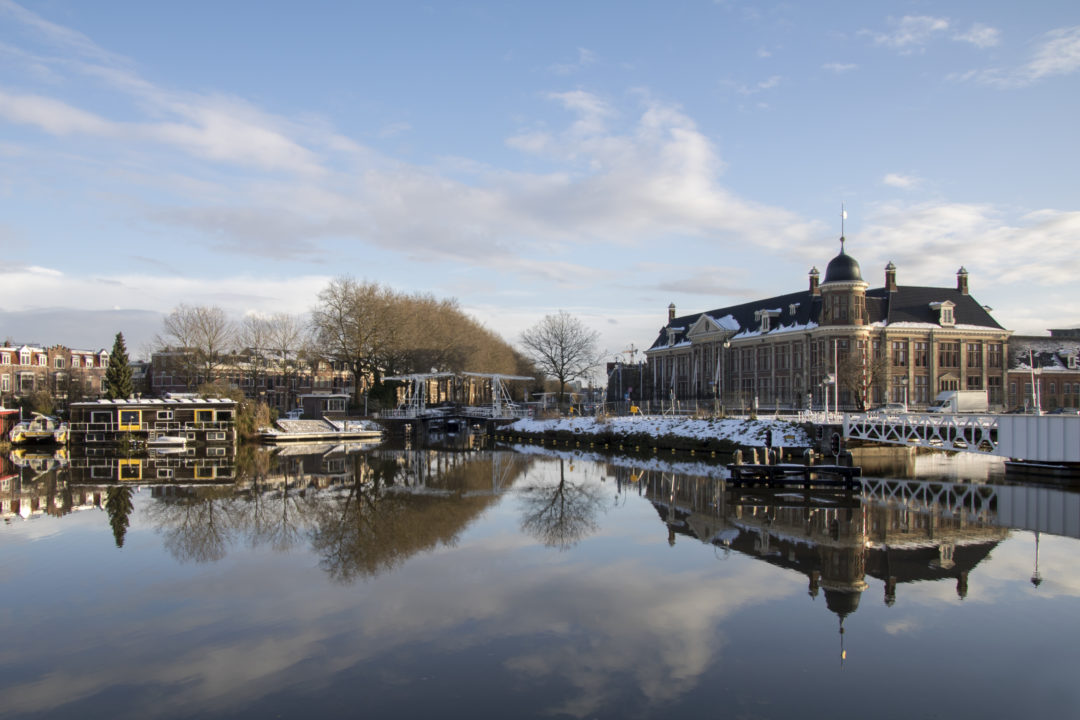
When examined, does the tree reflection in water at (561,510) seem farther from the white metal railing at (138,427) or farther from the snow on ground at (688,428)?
the white metal railing at (138,427)

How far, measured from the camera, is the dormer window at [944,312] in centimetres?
5681

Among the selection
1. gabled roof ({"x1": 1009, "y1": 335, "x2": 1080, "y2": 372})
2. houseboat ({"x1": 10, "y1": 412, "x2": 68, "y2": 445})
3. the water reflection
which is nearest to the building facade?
gabled roof ({"x1": 1009, "y1": 335, "x2": 1080, "y2": 372})

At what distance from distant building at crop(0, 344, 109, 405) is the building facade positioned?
5212 cm

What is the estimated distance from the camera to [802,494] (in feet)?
74.3

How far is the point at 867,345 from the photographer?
54906mm

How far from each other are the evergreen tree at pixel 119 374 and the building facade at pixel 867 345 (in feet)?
136

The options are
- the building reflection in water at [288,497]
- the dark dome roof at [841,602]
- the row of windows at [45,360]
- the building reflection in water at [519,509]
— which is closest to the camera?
the dark dome roof at [841,602]

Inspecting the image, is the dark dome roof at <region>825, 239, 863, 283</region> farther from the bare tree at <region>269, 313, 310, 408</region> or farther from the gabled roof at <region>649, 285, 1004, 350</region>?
the bare tree at <region>269, 313, 310, 408</region>

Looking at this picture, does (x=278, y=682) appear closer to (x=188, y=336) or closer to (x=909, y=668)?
(x=909, y=668)

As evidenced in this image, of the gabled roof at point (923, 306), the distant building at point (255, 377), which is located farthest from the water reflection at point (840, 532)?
the distant building at point (255, 377)

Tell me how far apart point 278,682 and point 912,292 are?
60.5m

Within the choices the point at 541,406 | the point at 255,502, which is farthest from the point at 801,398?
the point at 255,502

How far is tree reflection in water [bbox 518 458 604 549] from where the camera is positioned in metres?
16.4

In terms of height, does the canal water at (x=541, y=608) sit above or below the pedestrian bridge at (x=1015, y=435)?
below
